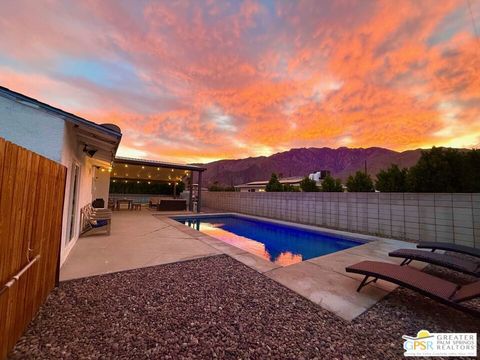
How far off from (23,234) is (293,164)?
91.8m

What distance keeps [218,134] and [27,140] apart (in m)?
14.2

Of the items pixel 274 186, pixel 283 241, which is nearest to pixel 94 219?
pixel 283 241

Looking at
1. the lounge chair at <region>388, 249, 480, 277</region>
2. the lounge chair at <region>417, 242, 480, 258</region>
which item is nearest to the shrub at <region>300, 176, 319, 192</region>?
the lounge chair at <region>417, 242, 480, 258</region>

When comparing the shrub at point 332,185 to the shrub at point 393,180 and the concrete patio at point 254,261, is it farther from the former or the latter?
the concrete patio at point 254,261

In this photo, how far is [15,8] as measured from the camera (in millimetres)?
5012

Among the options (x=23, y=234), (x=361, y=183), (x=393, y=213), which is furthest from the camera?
(x=361, y=183)

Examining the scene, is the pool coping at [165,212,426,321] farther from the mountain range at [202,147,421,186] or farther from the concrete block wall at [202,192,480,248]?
the mountain range at [202,147,421,186]

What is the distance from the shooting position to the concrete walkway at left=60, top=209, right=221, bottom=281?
362 centimetres

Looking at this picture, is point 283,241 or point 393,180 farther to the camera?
point 283,241

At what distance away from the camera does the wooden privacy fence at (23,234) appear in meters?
1.40

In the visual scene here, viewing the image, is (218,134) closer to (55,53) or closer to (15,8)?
(55,53)

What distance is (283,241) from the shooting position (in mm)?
7641

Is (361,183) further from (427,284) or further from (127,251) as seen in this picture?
(127,251)

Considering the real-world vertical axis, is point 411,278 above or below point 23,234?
below
